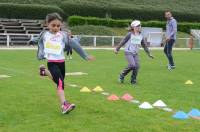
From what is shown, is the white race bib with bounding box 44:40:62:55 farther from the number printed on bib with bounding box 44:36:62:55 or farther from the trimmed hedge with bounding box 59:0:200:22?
the trimmed hedge with bounding box 59:0:200:22

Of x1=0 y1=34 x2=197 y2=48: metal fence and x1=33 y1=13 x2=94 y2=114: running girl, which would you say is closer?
x1=33 y1=13 x2=94 y2=114: running girl

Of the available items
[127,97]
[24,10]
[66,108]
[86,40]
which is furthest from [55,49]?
[24,10]

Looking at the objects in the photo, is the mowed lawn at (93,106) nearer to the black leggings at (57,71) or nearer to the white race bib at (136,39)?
the black leggings at (57,71)

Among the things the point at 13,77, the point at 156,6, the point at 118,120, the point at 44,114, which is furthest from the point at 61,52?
the point at 156,6

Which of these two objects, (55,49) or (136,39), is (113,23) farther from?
(55,49)

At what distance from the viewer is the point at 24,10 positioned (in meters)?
40.9

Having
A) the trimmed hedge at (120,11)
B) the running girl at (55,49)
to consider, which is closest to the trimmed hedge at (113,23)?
the trimmed hedge at (120,11)

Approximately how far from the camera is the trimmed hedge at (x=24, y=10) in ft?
133

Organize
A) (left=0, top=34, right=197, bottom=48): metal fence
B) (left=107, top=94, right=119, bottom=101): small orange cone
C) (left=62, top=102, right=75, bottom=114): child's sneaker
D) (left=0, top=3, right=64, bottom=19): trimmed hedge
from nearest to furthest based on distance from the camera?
(left=62, top=102, right=75, bottom=114): child's sneaker → (left=107, top=94, right=119, bottom=101): small orange cone → (left=0, top=34, right=197, bottom=48): metal fence → (left=0, top=3, right=64, bottom=19): trimmed hedge

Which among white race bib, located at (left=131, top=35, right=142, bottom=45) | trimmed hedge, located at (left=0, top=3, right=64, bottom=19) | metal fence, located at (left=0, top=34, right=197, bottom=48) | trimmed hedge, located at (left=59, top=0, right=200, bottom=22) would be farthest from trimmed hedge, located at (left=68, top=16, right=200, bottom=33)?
white race bib, located at (left=131, top=35, right=142, bottom=45)

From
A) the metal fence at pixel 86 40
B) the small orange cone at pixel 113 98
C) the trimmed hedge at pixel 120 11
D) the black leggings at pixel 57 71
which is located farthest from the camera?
the trimmed hedge at pixel 120 11

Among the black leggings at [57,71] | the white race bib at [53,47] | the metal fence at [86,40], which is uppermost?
the white race bib at [53,47]

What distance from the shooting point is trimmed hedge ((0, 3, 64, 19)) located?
40.4m

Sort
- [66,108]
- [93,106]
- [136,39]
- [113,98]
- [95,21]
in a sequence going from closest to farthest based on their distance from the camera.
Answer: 1. [66,108]
2. [93,106]
3. [113,98]
4. [136,39]
5. [95,21]
